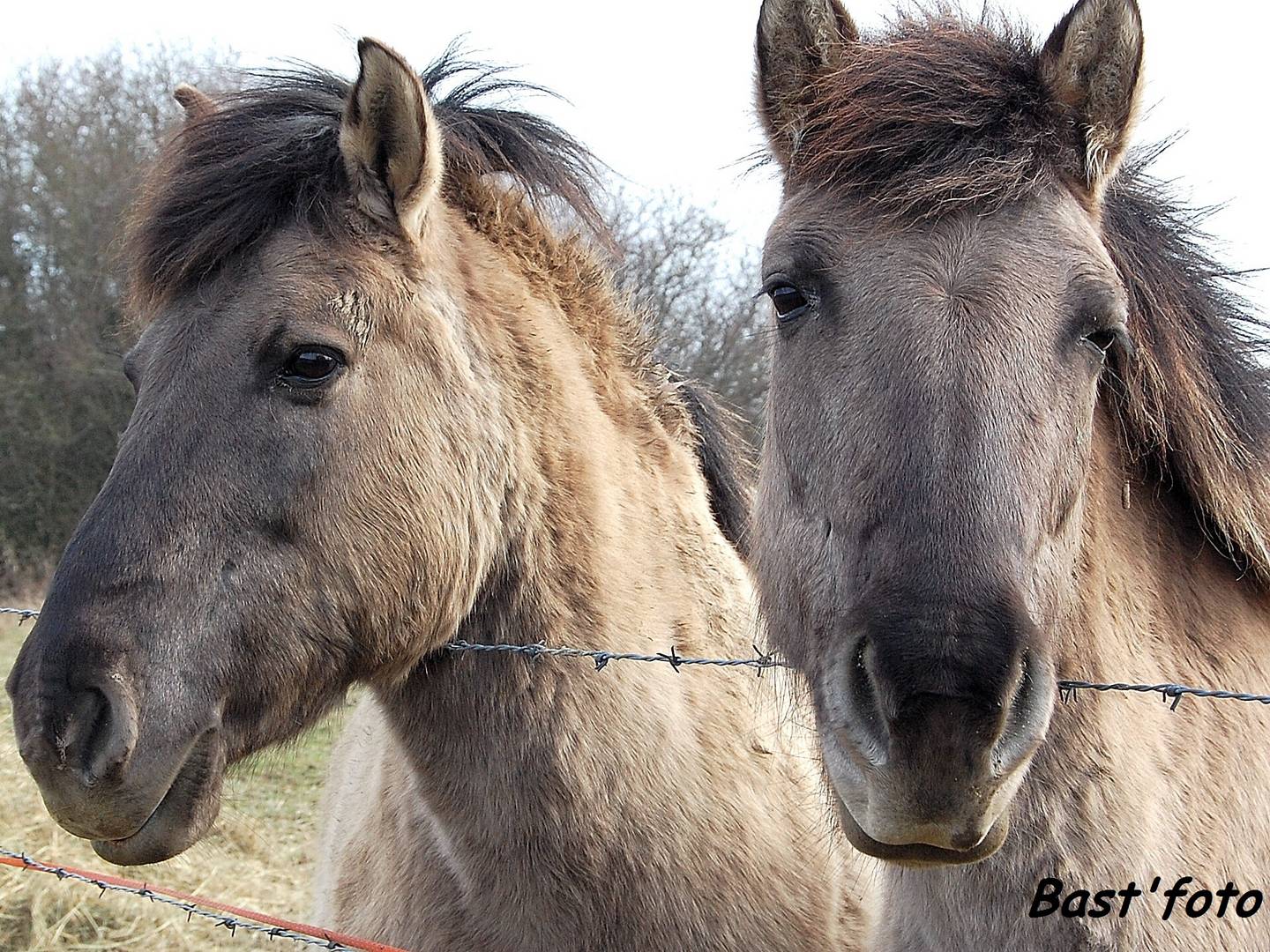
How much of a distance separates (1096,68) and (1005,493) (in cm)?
99

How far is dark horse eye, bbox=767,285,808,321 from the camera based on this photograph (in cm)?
234

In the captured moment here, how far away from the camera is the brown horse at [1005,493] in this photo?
1.83 m

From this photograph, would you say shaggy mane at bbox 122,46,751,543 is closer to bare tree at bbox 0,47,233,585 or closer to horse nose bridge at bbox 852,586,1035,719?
horse nose bridge at bbox 852,586,1035,719

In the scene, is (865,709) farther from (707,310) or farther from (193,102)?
(707,310)

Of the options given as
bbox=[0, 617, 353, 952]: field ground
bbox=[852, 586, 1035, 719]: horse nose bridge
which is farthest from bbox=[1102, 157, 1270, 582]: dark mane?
bbox=[0, 617, 353, 952]: field ground

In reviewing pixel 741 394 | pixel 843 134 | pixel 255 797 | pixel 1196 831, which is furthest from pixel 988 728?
pixel 741 394

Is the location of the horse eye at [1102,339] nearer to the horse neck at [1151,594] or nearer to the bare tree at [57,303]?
the horse neck at [1151,594]

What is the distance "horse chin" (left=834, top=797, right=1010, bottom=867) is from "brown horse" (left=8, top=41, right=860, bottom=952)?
3.41ft

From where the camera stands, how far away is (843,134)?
2.32m

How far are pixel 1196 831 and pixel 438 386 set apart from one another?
77.7 inches

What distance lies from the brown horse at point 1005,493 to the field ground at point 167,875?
1795mm

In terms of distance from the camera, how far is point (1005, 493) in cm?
193
